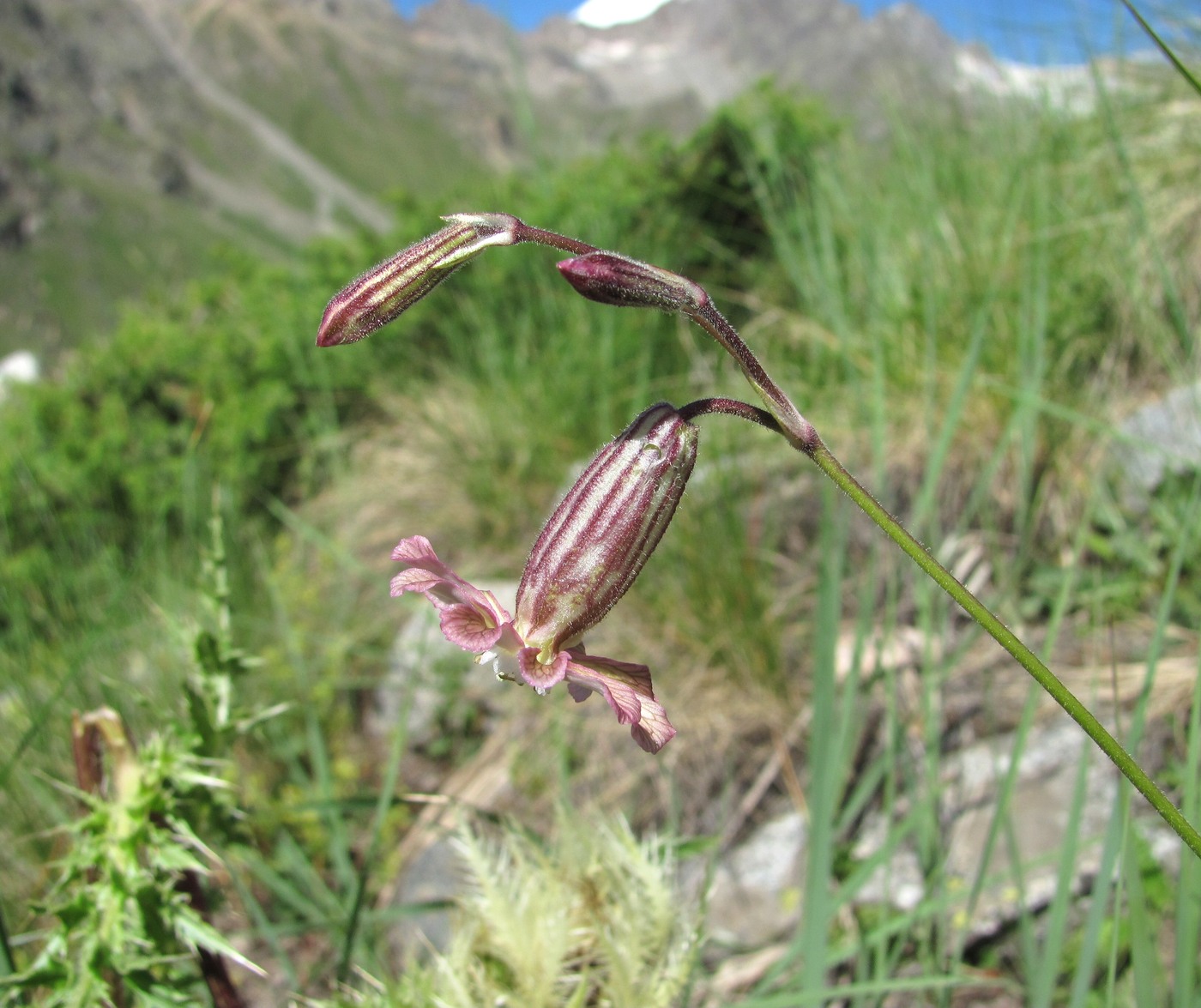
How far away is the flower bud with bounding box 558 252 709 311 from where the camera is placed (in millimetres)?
654

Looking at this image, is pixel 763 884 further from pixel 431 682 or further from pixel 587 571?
pixel 587 571

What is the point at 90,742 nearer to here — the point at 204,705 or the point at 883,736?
the point at 204,705

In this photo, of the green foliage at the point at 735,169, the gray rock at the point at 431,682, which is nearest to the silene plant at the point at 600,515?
the gray rock at the point at 431,682

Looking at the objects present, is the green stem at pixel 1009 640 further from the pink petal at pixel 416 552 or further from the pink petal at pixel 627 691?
the pink petal at pixel 416 552

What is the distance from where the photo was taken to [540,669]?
77 centimetres

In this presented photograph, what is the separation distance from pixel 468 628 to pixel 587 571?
11cm

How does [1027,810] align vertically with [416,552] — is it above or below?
below

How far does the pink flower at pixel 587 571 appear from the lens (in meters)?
0.74

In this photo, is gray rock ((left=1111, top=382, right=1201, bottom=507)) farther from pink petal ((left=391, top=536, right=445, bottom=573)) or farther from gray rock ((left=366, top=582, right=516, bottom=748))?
pink petal ((left=391, top=536, right=445, bottom=573))

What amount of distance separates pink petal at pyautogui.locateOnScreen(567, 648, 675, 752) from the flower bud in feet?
0.90

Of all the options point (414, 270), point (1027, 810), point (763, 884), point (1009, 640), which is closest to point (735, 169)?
point (1027, 810)

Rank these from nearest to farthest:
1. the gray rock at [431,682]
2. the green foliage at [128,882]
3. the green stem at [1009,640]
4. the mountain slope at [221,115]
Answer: the green stem at [1009,640]
the green foliage at [128,882]
the gray rock at [431,682]
the mountain slope at [221,115]

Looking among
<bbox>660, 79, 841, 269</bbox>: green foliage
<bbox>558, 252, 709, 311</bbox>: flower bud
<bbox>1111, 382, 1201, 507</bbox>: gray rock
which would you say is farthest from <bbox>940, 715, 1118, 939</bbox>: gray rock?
<bbox>660, 79, 841, 269</bbox>: green foliage

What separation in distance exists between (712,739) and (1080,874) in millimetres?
838
